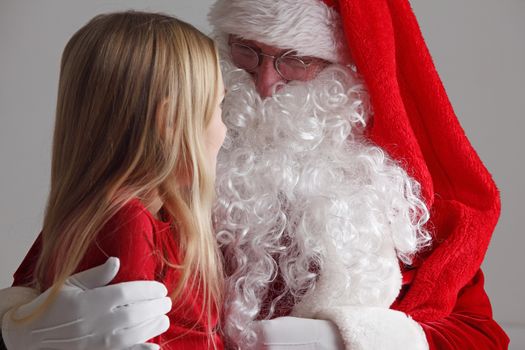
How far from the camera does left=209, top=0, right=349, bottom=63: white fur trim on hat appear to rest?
6.32ft

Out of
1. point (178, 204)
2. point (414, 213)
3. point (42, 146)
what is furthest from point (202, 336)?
point (42, 146)

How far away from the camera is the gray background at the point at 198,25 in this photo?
117 inches

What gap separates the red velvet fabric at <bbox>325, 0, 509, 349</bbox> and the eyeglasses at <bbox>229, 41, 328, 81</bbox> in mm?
105

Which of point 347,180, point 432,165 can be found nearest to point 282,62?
point 347,180

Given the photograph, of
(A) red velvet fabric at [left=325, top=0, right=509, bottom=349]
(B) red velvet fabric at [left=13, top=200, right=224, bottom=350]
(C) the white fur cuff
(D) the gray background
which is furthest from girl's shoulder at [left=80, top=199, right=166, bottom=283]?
(D) the gray background

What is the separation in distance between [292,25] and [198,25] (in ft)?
3.45

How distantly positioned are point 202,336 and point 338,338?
27 centimetres

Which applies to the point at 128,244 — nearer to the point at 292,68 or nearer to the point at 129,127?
the point at 129,127

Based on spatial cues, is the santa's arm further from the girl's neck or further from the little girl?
the girl's neck

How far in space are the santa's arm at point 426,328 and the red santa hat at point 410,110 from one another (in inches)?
2.2

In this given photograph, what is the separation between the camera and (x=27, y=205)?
2.98 meters

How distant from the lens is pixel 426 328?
183cm

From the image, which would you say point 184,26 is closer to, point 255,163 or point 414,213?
point 255,163

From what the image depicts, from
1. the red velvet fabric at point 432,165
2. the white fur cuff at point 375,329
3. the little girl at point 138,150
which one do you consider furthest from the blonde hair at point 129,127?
the red velvet fabric at point 432,165
